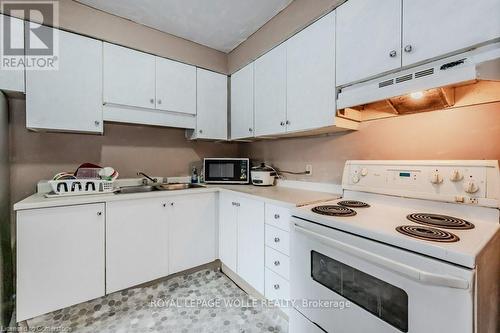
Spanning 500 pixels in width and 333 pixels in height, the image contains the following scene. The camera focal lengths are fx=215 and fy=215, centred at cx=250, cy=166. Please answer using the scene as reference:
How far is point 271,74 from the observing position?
197 centimetres

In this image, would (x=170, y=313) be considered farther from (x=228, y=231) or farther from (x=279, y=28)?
(x=279, y=28)

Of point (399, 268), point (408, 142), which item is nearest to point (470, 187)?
point (408, 142)

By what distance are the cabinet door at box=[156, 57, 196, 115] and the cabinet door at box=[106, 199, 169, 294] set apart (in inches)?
39.0

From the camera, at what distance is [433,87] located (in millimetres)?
985

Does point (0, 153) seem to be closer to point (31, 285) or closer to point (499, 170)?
point (31, 285)

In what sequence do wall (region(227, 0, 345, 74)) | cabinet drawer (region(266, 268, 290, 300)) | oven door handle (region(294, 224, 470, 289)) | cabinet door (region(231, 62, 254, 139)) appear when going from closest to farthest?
oven door handle (region(294, 224, 470, 289)) < cabinet drawer (region(266, 268, 290, 300)) < wall (region(227, 0, 345, 74)) < cabinet door (region(231, 62, 254, 139))

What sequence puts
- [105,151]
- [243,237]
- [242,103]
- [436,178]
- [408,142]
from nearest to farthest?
[436,178]
[408,142]
[243,237]
[105,151]
[242,103]

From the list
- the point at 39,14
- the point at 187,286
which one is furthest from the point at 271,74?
the point at 187,286

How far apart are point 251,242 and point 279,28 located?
185 cm

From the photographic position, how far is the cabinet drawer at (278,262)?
1432 millimetres

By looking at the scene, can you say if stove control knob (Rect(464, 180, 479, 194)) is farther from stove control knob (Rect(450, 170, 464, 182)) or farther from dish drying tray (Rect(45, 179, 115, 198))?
dish drying tray (Rect(45, 179, 115, 198))

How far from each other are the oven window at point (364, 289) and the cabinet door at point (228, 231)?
0.94 meters

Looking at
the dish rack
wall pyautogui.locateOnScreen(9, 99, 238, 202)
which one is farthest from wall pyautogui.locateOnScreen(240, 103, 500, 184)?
the dish rack

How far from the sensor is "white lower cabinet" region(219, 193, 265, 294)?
5.48ft
